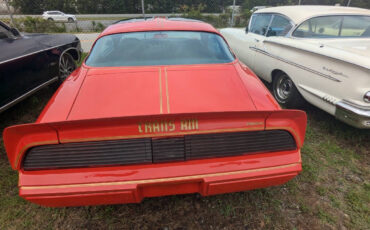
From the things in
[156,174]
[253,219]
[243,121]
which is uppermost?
[243,121]

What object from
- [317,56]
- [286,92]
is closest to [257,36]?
[286,92]

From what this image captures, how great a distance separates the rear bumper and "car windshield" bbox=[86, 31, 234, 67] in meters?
1.04

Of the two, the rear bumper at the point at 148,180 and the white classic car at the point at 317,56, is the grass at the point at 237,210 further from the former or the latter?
the white classic car at the point at 317,56

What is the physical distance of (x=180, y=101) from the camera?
1.59 m

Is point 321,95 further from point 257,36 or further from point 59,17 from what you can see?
point 59,17

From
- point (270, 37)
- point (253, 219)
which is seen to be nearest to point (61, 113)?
point (253, 219)

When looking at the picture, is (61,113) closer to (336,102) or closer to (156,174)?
(156,174)

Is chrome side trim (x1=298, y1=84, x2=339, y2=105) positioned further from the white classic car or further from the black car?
the black car

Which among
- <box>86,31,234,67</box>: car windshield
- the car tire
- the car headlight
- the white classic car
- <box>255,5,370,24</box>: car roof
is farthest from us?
<box>255,5,370,24</box>: car roof

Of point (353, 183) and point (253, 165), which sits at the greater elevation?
point (253, 165)

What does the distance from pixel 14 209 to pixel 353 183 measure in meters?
3.20

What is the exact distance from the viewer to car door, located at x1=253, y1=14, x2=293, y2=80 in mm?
3853

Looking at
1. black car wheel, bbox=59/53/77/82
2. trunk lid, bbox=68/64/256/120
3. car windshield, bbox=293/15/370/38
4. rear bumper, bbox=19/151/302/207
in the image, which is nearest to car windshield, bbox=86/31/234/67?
trunk lid, bbox=68/64/256/120

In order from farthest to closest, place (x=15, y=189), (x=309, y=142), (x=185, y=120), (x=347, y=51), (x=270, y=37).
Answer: (x=270, y=37)
(x=309, y=142)
(x=347, y=51)
(x=15, y=189)
(x=185, y=120)
